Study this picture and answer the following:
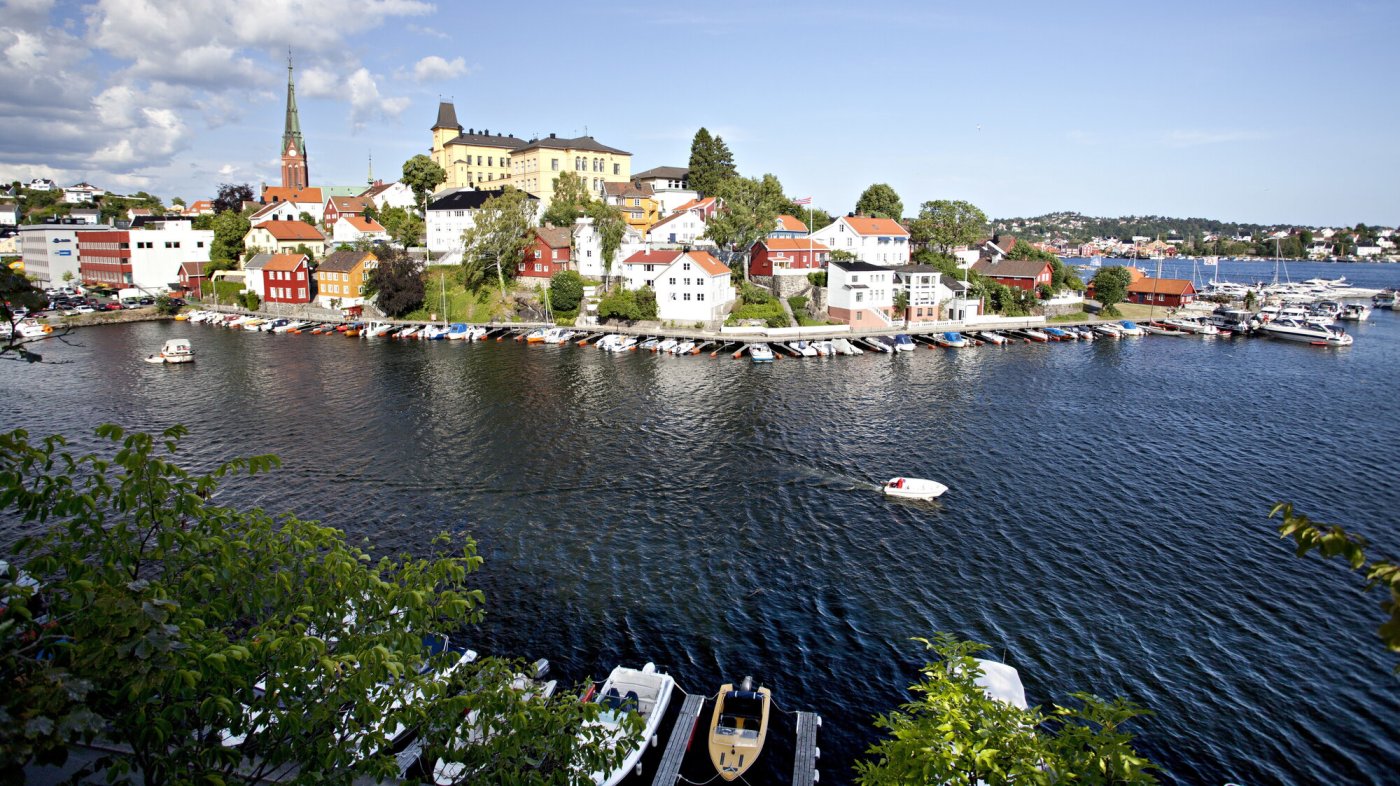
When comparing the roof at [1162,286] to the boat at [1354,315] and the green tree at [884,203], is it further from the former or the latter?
the green tree at [884,203]

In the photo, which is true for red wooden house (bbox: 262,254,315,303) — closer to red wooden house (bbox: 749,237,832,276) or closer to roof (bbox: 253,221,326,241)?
roof (bbox: 253,221,326,241)

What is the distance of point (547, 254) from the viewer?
98.0m

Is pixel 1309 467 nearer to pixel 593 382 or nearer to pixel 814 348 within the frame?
pixel 814 348

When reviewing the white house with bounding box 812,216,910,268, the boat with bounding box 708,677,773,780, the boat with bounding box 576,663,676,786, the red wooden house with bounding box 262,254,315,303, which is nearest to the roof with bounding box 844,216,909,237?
the white house with bounding box 812,216,910,268

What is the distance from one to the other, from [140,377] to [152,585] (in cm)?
7091

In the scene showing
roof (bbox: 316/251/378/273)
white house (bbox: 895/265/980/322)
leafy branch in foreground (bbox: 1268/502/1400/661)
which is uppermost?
roof (bbox: 316/251/378/273)

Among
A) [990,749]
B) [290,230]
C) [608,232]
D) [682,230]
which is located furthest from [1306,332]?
[290,230]

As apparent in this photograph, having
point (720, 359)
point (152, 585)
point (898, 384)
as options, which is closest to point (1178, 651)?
point (152, 585)

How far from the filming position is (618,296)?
87.9m

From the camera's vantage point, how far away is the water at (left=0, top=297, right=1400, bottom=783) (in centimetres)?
2370

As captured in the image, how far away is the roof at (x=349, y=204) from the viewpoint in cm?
12936

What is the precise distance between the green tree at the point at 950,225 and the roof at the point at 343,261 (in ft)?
255

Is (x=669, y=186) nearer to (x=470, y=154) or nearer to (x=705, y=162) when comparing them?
(x=705, y=162)

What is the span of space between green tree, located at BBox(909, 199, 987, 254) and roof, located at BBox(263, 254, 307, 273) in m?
87.9
